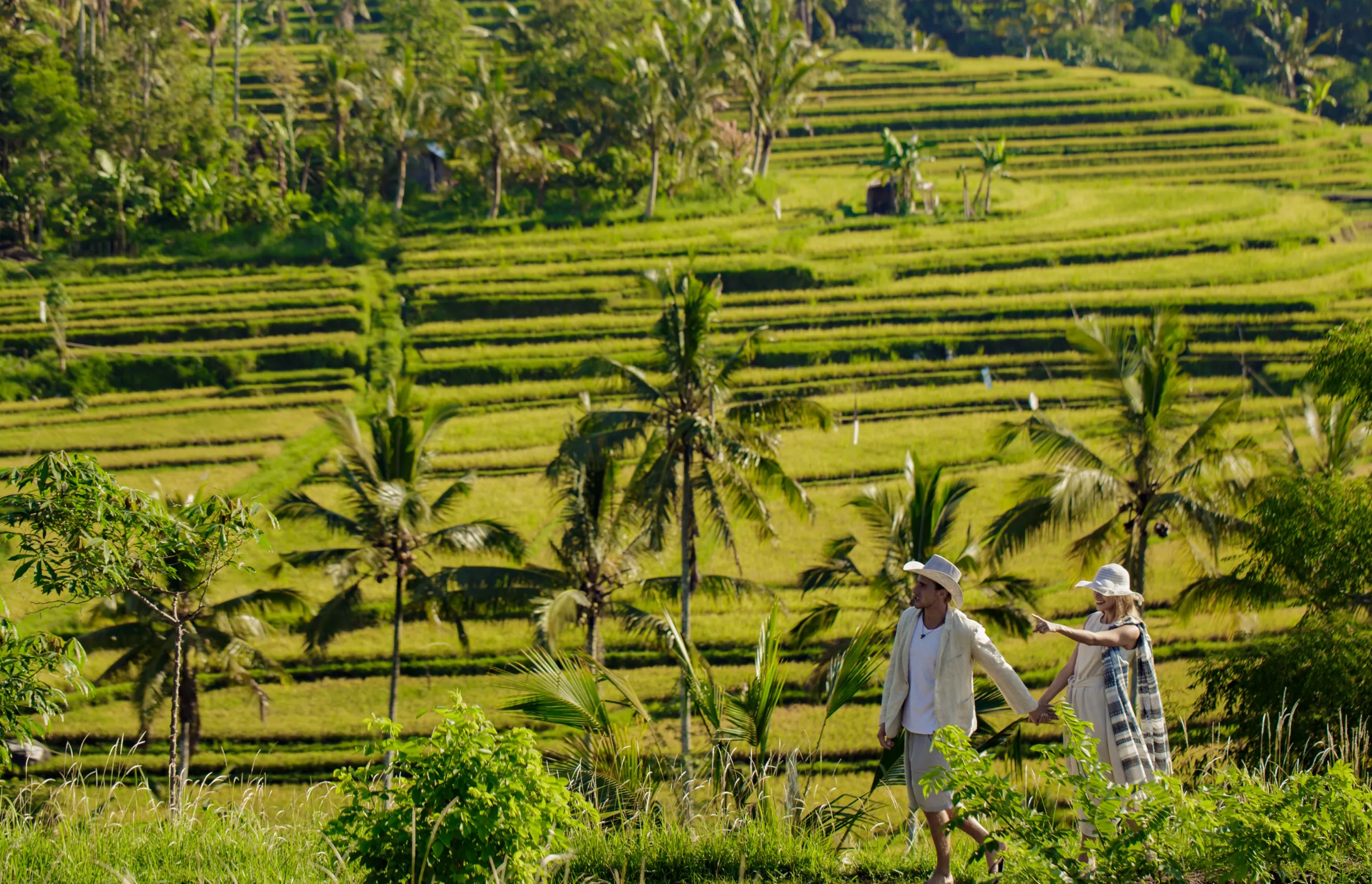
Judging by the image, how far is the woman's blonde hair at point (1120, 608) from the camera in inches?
214

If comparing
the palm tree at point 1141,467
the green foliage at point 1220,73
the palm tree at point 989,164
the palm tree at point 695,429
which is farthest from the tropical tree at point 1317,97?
the palm tree at point 695,429

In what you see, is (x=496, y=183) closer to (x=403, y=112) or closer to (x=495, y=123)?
(x=495, y=123)

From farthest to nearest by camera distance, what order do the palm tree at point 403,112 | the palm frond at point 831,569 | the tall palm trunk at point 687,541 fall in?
the palm tree at point 403,112, the tall palm trunk at point 687,541, the palm frond at point 831,569

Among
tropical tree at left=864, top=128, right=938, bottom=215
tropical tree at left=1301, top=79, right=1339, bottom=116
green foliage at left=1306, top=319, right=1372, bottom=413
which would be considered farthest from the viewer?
tropical tree at left=1301, top=79, right=1339, bottom=116

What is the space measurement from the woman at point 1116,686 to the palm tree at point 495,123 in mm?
30276

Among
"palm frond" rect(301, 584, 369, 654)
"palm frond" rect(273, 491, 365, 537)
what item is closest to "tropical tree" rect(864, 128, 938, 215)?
"palm frond" rect(273, 491, 365, 537)

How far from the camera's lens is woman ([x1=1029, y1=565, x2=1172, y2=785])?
17.4 feet

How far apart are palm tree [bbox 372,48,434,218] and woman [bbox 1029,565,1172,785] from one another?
105 ft

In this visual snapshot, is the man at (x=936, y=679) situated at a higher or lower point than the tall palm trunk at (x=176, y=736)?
higher

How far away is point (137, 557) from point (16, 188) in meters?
29.4

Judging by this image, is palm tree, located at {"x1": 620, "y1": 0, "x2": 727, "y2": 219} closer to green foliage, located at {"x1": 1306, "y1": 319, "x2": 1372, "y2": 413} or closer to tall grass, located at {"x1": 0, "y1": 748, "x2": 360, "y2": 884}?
green foliage, located at {"x1": 1306, "y1": 319, "x2": 1372, "y2": 413}

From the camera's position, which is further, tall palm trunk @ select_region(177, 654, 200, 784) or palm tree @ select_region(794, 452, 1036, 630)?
tall palm trunk @ select_region(177, 654, 200, 784)

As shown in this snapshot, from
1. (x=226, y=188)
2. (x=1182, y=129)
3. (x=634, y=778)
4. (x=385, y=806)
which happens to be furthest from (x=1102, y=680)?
(x=1182, y=129)

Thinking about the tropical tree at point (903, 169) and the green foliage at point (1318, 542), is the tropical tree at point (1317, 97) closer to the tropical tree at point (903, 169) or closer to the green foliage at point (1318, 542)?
the tropical tree at point (903, 169)
